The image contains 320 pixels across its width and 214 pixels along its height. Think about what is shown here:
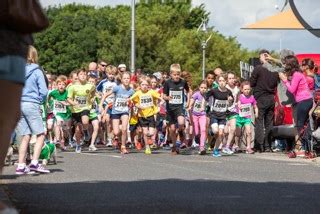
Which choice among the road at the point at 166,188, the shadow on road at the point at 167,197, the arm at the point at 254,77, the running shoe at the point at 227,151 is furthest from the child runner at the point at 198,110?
the shadow on road at the point at 167,197

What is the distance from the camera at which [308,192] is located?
380 inches

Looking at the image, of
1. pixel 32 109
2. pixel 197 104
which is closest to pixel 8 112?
pixel 32 109

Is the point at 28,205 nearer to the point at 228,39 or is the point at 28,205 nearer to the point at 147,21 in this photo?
the point at 147,21

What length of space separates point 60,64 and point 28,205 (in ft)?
336

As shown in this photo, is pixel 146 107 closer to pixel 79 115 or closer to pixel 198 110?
pixel 198 110

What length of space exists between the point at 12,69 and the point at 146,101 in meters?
18.3

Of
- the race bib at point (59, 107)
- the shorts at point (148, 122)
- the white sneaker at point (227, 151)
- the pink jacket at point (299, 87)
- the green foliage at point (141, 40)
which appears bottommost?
the white sneaker at point (227, 151)

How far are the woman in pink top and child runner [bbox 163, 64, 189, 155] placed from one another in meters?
2.91

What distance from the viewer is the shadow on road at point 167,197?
7.70 meters

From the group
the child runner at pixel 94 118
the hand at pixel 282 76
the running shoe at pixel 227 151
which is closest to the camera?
the hand at pixel 282 76

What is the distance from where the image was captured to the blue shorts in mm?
3590

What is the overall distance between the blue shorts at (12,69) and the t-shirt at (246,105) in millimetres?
18331

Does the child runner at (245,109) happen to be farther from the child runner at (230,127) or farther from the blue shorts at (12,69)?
the blue shorts at (12,69)

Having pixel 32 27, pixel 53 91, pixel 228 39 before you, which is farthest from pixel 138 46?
pixel 32 27
